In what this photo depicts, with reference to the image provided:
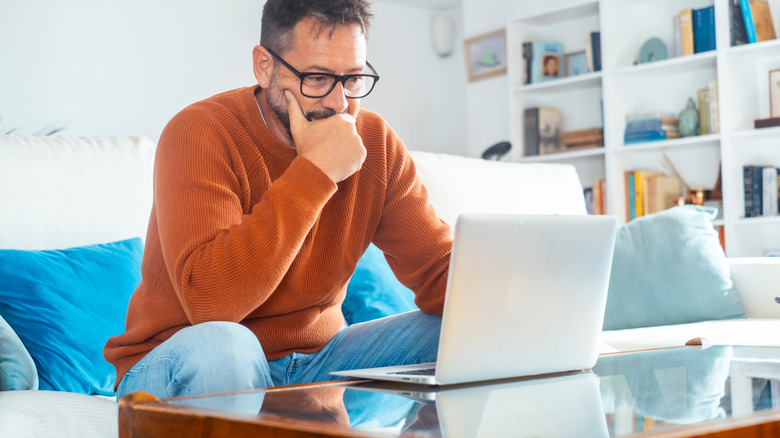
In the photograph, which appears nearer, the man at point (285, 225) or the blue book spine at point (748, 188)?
the man at point (285, 225)

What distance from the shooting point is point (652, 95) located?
3.96m

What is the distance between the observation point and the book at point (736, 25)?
3.46 metres

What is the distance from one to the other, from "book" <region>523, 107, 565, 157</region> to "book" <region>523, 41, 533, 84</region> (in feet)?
0.55

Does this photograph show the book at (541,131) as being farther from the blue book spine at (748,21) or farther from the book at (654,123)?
the blue book spine at (748,21)

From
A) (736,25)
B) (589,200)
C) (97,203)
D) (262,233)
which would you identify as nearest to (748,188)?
(736,25)

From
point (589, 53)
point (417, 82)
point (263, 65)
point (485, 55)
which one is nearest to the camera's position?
point (263, 65)

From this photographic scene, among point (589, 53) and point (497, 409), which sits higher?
point (589, 53)

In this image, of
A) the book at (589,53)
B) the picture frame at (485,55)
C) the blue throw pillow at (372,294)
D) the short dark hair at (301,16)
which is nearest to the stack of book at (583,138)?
the book at (589,53)

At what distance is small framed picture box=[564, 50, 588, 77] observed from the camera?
4.17m

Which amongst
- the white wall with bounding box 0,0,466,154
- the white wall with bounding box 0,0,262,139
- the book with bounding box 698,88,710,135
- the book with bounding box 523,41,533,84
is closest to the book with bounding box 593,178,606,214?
the book with bounding box 698,88,710,135

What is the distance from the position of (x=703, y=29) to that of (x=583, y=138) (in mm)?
757

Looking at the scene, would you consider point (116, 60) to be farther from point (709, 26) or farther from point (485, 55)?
point (709, 26)

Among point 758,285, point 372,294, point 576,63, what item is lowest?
point 758,285

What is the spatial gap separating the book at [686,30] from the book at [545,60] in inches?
27.7
